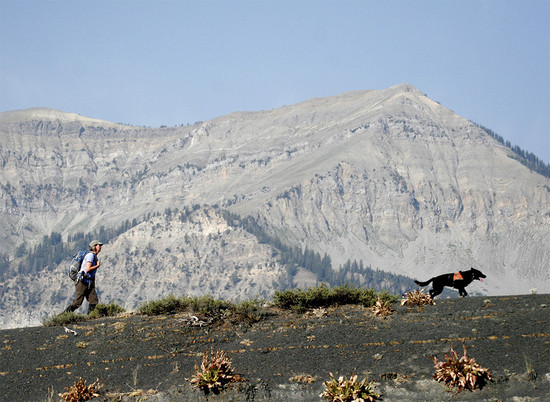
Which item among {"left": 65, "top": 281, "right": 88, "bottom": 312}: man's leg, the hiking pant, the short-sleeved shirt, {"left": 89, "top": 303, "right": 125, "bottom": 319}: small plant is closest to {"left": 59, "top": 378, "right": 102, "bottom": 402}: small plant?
{"left": 89, "top": 303, "right": 125, "bottom": 319}: small plant

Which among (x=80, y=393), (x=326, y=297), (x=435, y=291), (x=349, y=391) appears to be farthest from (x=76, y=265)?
(x=349, y=391)

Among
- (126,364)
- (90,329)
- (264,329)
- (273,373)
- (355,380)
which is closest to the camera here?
(355,380)

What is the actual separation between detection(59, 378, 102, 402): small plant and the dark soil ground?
0.54ft

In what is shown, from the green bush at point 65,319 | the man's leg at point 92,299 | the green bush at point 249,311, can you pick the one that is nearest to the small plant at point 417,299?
the green bush at point 249,311

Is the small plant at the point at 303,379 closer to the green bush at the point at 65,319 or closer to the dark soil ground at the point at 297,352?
the dark soil ground at the point at 297,352

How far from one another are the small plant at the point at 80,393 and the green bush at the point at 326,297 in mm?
5161

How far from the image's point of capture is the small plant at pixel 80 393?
11328mm

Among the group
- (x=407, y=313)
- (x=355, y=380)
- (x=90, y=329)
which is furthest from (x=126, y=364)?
(x=407, y=313)

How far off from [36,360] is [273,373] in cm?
468

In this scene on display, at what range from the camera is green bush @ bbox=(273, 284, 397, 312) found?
1562 cm

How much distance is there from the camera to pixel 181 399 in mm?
11133

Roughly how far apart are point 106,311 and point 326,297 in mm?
5396

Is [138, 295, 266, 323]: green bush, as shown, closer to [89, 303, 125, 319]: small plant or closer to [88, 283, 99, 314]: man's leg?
[89, 303, 125, 319]: small plant

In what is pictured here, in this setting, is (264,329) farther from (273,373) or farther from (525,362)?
(525,362)
